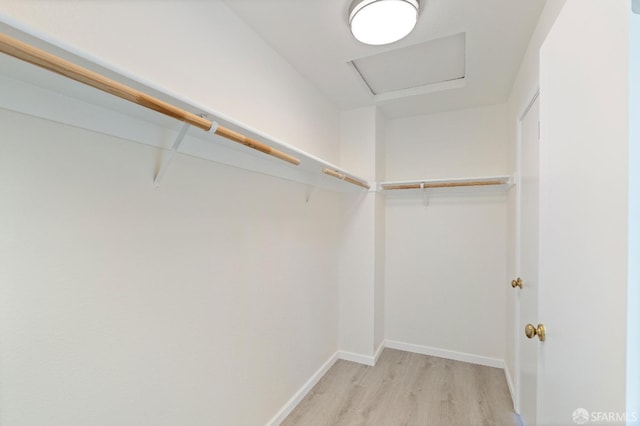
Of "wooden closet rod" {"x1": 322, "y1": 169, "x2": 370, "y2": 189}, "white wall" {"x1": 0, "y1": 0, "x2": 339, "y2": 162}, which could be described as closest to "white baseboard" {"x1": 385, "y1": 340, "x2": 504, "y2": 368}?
"wooden closet rod" {"x1": 322, "y1": 169, "x2": 370, "y2": 189}

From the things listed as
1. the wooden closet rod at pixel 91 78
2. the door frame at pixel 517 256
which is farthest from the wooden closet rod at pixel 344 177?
the door frame at pixel 517 256

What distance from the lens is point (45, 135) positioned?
0.82 metres

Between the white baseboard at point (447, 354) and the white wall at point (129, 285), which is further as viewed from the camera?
the white baseboard at point (447, 354)

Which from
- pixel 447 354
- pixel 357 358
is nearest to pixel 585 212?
pixel 357 358

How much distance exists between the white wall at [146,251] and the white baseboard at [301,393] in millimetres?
55

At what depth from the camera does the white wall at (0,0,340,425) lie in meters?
0.79

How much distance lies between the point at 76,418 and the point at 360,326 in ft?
7.21

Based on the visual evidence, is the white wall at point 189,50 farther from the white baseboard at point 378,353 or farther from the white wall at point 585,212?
the white baseboard at point 378,353

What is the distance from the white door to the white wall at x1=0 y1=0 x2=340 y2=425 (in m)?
1.48

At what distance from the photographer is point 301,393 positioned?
→ 2105mm

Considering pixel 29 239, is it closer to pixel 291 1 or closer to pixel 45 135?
pixel 45 135

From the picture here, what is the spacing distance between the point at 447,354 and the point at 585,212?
256 centimetres

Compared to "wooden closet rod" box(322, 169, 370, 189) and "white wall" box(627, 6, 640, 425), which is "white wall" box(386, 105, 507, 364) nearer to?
"wooden closet rod" box(322, 169, 370, 189)

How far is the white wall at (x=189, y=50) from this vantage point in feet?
2.80
